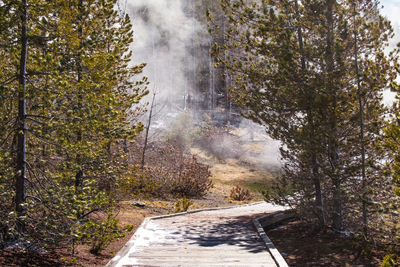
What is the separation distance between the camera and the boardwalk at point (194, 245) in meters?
5.49

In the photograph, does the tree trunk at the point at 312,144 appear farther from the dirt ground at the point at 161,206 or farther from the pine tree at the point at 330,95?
the dirt ground at the point at 161,206

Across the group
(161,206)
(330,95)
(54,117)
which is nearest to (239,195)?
(161,206)

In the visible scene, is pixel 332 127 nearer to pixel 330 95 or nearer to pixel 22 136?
pixel 330 95

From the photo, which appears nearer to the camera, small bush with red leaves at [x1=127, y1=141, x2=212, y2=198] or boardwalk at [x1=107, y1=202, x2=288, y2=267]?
boardwalk at [x1=107, y1=202, x2=288, y2=267]

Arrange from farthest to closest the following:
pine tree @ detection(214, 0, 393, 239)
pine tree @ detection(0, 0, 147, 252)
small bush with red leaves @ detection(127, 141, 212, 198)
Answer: small bush with red leaves @ detection(127, 141, 212, 198) < pine tree @ detection(214, 0, 393, 239) < pine tree @ detection(0, 0, 147, 252)

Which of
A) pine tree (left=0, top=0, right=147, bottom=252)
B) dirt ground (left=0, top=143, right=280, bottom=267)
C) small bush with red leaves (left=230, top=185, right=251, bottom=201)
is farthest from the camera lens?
small bush with red leaves (left=230, top=185, right=251, bottom=201)

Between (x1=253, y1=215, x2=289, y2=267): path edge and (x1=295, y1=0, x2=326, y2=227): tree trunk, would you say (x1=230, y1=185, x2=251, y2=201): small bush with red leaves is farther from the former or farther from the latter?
(x1=253, y1=215, x2=289, y2=267): path edge

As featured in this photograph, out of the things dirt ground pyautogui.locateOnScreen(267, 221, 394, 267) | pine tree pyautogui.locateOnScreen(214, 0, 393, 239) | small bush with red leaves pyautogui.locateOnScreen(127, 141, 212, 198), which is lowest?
dirt ground pyautogui.locateOnScreen(267, 221, 394, 267)

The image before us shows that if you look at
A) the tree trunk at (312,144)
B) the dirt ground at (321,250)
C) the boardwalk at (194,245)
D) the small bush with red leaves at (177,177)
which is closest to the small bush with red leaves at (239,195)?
the small bush with red leaves at (177,177)

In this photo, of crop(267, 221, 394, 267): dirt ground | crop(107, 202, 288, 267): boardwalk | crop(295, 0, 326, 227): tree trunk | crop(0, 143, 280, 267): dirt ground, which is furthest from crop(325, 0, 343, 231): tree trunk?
crop(0, 143, 280, 267): dirt ground

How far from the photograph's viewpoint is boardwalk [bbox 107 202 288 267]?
5492 millimetres

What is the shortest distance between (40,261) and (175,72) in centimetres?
4212

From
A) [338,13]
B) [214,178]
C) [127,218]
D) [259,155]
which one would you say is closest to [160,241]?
[127,218]

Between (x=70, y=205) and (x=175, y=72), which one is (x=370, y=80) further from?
(x=175, y=72)
